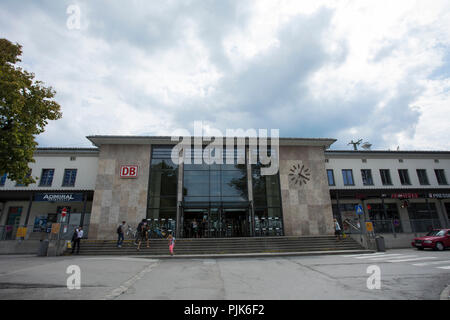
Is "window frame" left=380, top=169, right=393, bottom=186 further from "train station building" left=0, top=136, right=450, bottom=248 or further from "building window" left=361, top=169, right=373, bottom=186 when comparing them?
"train station building" left=0, top=136, right=450, bottom=248

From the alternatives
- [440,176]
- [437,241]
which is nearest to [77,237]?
[437,241]

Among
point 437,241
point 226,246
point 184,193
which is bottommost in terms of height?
point 226,246

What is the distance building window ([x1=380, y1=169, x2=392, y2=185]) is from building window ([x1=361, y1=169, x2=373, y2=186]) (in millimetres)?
1437

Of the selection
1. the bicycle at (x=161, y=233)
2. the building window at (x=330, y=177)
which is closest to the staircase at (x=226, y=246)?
the bicycle at (x=161, y=233)

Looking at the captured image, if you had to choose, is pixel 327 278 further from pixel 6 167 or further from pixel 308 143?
pixel 308 143

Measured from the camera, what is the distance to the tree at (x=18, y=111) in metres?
8.20

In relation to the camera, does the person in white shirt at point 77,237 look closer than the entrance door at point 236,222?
Yes

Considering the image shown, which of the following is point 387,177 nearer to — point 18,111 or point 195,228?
point 195,228

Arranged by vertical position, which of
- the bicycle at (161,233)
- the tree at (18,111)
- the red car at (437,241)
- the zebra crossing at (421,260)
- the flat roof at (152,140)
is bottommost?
the zebra crossing at (421,260)

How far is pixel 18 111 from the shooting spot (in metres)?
8.28

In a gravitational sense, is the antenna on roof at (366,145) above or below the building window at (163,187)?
above

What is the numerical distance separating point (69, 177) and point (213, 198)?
556 inches

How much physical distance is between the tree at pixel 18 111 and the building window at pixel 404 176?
31730 mm

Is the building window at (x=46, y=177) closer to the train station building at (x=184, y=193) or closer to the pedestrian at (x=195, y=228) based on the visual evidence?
the train station building at (x=184, y=193)
